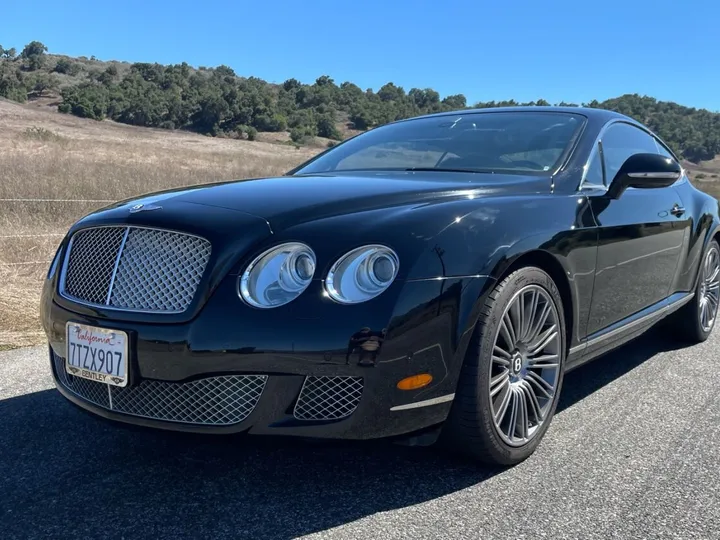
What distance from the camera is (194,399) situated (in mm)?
2371

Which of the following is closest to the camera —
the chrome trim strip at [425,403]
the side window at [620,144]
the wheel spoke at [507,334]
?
the chrome trim strip at [425,403]

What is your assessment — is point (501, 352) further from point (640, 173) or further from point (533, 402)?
point (640, 173)

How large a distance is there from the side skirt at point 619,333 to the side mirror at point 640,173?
0.69 metres

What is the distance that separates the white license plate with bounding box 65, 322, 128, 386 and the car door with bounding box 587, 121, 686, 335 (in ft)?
6.84

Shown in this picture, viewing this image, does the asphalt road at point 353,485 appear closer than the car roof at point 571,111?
Yes

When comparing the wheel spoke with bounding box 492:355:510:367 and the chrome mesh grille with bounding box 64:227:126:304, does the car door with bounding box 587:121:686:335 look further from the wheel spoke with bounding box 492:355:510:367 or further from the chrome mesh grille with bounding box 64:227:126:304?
the chrome mesh grille with bounding box 64:227:126:304

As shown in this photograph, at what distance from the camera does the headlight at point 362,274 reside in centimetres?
227

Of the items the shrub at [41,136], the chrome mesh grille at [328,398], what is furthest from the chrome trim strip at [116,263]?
the shrub at [41,136]

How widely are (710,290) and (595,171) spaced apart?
2.25 meters

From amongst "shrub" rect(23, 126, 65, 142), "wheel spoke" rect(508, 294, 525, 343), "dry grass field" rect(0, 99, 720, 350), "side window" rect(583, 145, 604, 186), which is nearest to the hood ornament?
"wheel spoke" rect(508, 294, 525, 343)

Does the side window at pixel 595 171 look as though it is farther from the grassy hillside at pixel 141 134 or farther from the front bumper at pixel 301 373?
the grassy hillside at pixel 141 134

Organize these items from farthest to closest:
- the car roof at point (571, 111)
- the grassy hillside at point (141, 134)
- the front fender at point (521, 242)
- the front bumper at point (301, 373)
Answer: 1. the grassy hillside at point (141, 134)
2. the car roof at point (571, 111)
3. the front fender at point (521, 242)
4. the front bumper at point (301, 373)

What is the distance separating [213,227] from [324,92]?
188 ft

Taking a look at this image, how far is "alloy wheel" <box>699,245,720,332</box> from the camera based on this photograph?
16.4 feet
